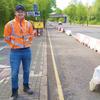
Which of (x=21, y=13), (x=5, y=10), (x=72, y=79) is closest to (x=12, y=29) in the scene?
(x=21, y=13)

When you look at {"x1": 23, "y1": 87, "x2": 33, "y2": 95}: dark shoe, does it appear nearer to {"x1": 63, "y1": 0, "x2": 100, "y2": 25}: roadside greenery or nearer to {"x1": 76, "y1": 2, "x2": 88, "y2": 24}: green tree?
{"x1": 63, "y1": 0, "x2": 100, "y2": 25}: roadside greenery

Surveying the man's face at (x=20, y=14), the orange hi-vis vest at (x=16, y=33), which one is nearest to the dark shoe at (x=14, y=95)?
the orange hi-vis vest at (x=16, y=33)

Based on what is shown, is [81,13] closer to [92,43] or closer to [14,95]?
[92,43]

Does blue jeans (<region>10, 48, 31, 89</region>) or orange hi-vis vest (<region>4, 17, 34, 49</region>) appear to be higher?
orange hi-vis vest (<region>4, 17, 34, 49</region>)

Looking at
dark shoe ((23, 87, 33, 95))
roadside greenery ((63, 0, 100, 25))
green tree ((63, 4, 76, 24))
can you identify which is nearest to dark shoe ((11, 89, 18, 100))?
dark shoe ((23, 87, 33, 95))

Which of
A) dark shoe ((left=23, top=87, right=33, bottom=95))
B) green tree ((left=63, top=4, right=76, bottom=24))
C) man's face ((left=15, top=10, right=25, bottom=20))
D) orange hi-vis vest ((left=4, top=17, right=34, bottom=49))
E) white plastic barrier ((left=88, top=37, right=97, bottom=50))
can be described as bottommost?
green tree ((left=63, top=4, right=76, bottom=24))

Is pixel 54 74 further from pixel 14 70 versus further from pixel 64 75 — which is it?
pixel 14 70

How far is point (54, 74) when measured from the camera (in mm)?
12680

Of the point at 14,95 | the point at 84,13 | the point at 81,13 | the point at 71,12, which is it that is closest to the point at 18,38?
the point at 14,95

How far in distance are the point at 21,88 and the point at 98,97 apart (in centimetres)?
184

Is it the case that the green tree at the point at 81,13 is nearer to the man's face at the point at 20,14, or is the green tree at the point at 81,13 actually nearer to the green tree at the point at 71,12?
the green tree at the point at 71,12

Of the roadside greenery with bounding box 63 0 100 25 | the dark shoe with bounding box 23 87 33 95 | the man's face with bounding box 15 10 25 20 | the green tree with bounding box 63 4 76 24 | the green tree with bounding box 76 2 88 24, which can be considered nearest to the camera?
the man's face with bounding box 15 10 25 20

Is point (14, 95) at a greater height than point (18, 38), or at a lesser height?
lesser

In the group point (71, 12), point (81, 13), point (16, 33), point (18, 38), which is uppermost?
point (16, 33)
